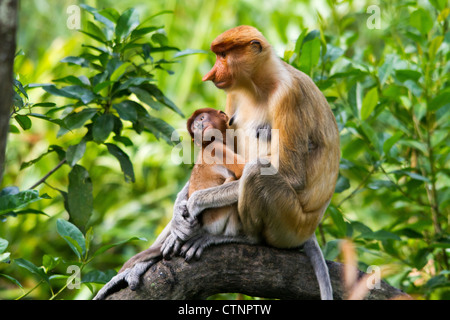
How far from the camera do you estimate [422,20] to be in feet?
11.6

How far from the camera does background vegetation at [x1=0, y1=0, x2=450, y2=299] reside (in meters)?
2.92

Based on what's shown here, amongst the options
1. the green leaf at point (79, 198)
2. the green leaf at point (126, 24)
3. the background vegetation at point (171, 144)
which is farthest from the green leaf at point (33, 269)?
the green leaf at point (126, 24)

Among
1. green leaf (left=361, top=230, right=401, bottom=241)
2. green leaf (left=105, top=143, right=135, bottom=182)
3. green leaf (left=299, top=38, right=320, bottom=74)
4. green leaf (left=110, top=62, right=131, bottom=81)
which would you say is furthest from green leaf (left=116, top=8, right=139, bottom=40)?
green leaf (left=361, top=230, right=401, bottom=241)

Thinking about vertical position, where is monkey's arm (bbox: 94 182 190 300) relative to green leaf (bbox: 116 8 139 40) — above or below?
below

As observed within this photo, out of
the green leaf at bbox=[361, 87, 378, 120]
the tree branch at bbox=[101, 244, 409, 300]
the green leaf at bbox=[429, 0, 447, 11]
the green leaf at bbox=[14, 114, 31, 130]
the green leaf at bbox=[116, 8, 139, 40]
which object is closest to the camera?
the tree branch at bbox=[101, 244, 409, 300]

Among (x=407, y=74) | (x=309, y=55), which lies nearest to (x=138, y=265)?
(x=309, y=55)

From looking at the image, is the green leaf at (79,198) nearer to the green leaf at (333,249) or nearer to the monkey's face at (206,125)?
the monkey's face at (206,125)

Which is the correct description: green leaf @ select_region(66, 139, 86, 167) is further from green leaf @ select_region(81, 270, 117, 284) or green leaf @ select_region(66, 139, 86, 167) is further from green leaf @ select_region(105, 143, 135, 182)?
green leaf @ select_region(81, 270, 117, 284)

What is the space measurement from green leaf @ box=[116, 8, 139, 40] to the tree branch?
1.43m

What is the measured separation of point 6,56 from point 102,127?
1738 mm

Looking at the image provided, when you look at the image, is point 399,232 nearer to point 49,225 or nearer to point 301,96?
point 301,96

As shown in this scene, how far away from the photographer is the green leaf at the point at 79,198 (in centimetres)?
294

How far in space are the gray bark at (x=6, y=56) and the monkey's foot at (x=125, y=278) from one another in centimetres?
134

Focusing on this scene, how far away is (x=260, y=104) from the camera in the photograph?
269cm
